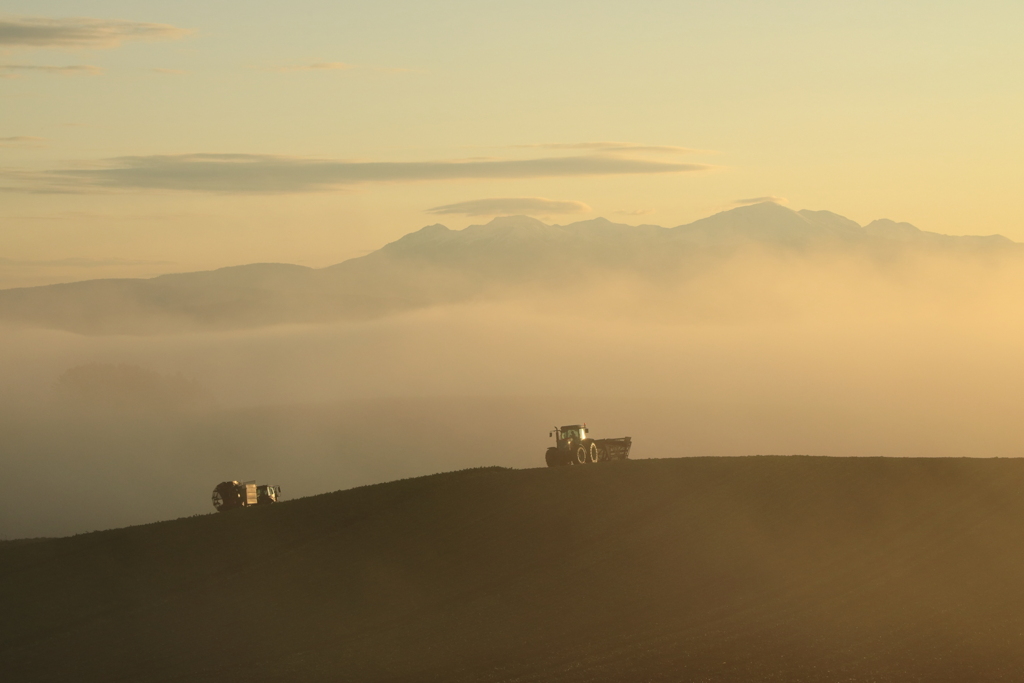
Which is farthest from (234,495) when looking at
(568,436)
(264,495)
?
(568,436)

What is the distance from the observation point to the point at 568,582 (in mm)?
43781

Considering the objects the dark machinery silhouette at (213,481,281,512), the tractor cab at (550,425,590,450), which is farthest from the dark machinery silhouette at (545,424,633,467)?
the dark machinery silhouette at (213,481,281,512)

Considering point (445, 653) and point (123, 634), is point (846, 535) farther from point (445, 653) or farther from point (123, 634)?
point (123, 634)

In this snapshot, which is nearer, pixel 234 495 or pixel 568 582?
pixel 568 582

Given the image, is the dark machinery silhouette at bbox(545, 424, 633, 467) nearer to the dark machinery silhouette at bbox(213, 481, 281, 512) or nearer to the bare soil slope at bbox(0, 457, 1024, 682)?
the bare soil slope at bbox(0, 457, 1024, 682)

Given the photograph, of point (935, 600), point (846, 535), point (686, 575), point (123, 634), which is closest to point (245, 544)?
point (123, 634)

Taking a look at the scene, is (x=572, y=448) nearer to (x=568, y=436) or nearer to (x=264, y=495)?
(x=568, y=436)

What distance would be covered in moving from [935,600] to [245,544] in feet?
115

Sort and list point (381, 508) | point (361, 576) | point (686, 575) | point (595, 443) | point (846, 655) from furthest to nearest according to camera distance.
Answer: point (595, 443) → point (381, 508) → point (361, 576) → point (686, 575) → point (846, 655)

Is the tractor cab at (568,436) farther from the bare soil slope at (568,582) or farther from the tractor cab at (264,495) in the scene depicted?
the tractor cab at (264,495)

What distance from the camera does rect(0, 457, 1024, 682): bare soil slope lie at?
107ft

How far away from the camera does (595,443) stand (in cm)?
6725

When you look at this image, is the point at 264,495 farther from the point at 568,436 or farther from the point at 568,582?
the point at 568,582

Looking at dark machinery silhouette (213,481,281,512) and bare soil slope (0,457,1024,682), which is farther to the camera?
dark machinery silhouette (213,481,281,512)
